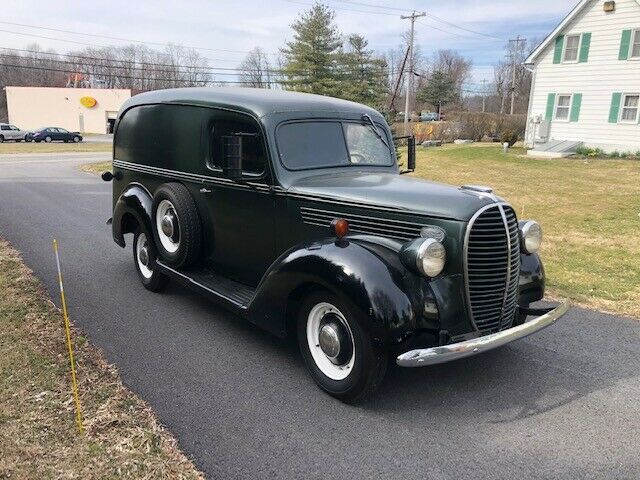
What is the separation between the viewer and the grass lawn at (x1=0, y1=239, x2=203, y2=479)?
2.82m

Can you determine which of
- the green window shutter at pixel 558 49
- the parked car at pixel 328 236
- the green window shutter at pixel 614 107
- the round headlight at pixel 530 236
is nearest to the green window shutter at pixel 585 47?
the green window shutter at pixel 558 49

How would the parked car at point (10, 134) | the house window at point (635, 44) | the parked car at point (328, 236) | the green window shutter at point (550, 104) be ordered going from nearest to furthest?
the parked car at point (328, 236), the house window at point (635, 44), the green window shutter at point (550, 104), the parked car at point (10, 134)

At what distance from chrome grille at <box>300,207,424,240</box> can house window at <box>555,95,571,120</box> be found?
22.1m

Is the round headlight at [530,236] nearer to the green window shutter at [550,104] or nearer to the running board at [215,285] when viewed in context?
the running board at [215,285]

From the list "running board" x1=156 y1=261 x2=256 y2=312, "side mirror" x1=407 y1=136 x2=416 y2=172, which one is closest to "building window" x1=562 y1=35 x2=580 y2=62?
"side mirror" x1=407 y1=136 x2=416 y2=172

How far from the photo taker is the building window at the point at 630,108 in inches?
805

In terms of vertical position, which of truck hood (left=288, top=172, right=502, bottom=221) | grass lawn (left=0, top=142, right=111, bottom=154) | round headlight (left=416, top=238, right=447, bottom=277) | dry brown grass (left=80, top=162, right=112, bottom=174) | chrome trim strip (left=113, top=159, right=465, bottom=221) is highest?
truck hood (left=288, top=172, right=502, bottom=221)

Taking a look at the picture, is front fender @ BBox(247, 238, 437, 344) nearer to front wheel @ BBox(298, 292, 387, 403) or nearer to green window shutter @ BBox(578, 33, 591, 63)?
front wheel @ BBox(298, 292, 387, 403)

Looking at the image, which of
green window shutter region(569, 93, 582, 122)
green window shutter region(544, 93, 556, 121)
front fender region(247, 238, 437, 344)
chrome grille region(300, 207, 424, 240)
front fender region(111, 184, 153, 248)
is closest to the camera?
front fender region(247, 238, 437, 344)

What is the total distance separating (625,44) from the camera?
2041cm

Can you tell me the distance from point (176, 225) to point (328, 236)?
189 centimetres

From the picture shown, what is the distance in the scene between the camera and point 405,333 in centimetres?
322

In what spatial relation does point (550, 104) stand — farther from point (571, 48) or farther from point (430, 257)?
point (430, 257)

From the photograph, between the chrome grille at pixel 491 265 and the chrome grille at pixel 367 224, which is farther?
the chrome grille at pixel 367 224
